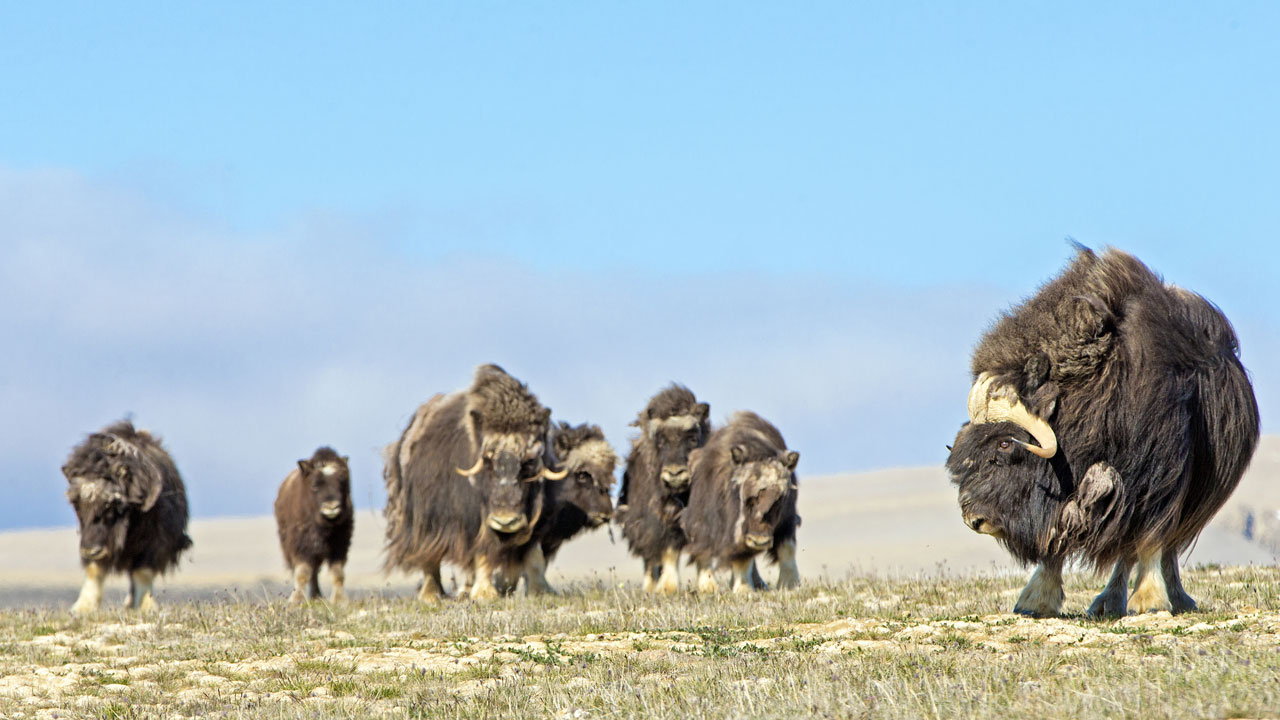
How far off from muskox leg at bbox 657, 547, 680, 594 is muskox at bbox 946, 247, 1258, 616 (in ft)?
26.6

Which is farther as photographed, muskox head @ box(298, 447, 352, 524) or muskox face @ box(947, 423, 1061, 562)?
muskox head @ box(298, 447, 352, 524)

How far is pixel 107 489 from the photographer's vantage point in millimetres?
17281

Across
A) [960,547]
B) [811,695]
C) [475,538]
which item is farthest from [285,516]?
[960,547]

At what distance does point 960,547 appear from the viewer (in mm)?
48344

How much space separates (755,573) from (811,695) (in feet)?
37.1

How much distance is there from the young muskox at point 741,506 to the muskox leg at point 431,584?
3.09 meters

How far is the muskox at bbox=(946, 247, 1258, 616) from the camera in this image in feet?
29.1

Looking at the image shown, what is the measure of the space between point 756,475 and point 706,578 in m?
1.38

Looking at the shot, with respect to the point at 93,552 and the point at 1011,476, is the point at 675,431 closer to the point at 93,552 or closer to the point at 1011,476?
the point at 93,552

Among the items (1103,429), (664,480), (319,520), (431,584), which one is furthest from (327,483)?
(1103,429)

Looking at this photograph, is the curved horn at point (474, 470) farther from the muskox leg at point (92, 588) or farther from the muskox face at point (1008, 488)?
the muskox face at point (1008, 488)

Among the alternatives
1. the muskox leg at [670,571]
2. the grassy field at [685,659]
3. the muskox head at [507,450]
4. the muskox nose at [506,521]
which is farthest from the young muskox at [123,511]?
the muskox leg at [670,571]

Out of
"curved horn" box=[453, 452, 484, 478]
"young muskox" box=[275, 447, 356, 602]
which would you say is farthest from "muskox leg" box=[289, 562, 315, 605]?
"curved horn" box=[453, 452, 484, 478]

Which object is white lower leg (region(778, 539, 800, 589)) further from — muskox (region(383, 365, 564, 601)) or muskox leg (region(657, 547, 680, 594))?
muskox (region(383, 365, 564, 601))
